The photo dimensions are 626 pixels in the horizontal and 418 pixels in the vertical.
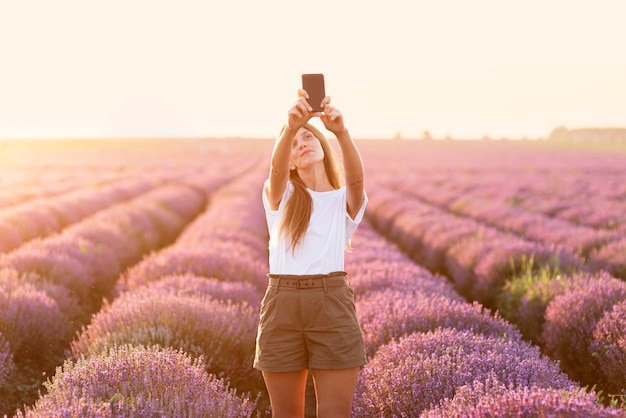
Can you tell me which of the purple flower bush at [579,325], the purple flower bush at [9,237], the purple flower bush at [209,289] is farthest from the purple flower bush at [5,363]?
the purple flower bush at [9,237]

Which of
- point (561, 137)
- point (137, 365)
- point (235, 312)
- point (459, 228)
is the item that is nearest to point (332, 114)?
point (137, 365)

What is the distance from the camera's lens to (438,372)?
287 centimetres

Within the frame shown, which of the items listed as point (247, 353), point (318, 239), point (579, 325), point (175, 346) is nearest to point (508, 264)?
point (579, 325)

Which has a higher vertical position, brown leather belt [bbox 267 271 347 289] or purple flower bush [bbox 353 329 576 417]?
brown leather belt [bbox 267 271 347 289]

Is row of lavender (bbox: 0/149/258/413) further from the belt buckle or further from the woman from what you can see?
the belt buckle

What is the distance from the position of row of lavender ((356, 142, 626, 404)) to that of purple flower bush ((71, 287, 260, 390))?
2.44m

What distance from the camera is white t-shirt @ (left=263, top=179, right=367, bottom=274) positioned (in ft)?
8.33

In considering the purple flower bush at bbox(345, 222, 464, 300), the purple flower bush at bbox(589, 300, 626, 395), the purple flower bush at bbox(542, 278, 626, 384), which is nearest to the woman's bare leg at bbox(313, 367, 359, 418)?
the purple flower bush at bbox(345, 222, 464, 300)

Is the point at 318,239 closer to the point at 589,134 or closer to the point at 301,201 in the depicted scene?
the point at 301,201

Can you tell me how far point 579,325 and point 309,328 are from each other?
2.95 metres

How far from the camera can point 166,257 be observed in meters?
6.40

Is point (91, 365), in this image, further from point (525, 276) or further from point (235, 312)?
point (525, 276)

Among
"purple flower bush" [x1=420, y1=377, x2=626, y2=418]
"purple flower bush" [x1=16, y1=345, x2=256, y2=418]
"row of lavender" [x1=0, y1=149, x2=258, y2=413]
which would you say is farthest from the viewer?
"row of lavender" [x1=0, y1=149, x2=258, y2=413]

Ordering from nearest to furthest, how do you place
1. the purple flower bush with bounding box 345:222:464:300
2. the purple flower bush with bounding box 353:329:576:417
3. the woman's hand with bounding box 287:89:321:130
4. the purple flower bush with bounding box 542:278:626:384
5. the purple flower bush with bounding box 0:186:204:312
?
1. the woman's hand with bounding box 287:89:321:130
2. the purple flower bush with bounding box 353:329:576:417
3. the purple flower bush with bounding box 542:278:626:384
4. the purple flower bush with bounding box 345:222:464:300
5. the purple flower bush with bounding box 0:186:204:312
